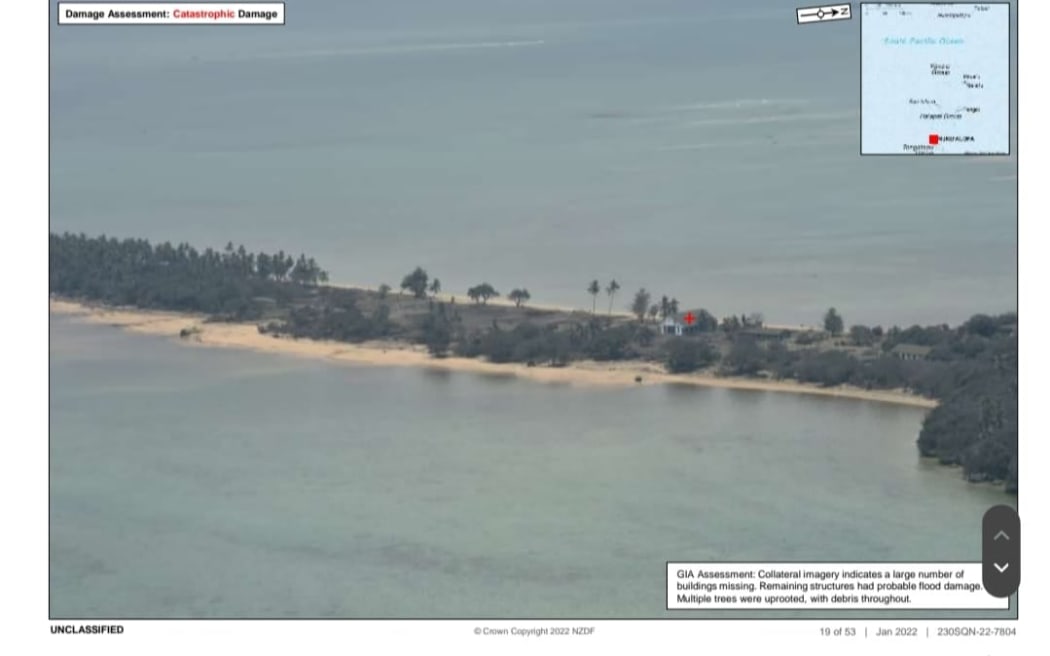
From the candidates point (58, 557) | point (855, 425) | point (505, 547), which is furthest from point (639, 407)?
point (58, 557)

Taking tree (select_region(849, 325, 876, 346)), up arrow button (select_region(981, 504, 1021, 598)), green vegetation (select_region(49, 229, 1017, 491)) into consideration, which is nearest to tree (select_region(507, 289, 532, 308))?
green vegetation (select_region(49, 229, 1017, 491))

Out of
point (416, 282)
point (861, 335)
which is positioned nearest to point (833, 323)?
point (861, 335)

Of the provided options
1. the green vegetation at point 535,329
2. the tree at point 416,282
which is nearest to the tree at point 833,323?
the green vegetation at point 535,329

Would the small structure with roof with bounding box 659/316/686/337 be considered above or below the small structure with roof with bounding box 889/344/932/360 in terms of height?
above

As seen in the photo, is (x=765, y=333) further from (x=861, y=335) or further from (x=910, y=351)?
(x=910, y=351)

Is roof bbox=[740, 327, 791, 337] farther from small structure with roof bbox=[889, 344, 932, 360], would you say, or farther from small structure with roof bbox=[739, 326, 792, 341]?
small structure with roof bbox=[889, 344, 932, 360]

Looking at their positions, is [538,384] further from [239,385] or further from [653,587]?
[653,587]

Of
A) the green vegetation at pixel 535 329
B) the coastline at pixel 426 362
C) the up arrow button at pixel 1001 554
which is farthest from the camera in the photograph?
the coastline at pixel 426 362

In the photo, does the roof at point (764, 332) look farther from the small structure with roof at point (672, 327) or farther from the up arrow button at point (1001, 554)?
the up arrow button at point (1001, 554)
